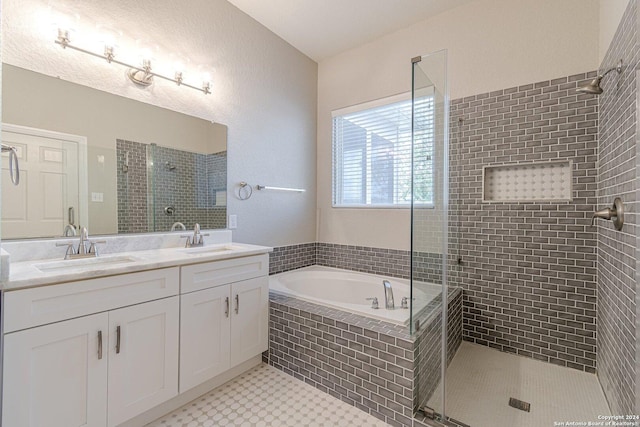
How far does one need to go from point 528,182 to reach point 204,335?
262 centimetres

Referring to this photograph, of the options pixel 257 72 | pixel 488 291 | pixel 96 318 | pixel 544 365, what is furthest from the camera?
pixel 257 72

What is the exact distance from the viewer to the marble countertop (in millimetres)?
1191

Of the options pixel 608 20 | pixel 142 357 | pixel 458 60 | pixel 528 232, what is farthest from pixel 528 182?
pixel 142 357

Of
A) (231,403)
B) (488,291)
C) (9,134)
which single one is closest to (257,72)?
(9,134)

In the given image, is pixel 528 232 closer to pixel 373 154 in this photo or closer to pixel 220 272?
pixel 373 154

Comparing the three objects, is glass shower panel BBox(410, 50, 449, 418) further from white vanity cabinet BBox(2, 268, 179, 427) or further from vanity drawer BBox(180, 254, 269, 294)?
white vanity cabinet BBox(2, 268, 179, 427)

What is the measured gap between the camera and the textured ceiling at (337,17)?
255 centimetres

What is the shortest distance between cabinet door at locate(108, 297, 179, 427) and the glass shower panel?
134cm

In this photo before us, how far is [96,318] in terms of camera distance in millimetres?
1354

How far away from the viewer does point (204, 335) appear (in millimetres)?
1787

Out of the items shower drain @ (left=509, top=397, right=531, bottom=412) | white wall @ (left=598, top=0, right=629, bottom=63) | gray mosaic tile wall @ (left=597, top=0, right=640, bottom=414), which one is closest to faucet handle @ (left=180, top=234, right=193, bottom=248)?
shower drain @ (left=509, top=397, right=531, bottom=412)

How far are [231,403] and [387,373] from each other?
96 centimetres

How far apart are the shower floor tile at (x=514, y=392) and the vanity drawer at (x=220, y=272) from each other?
4.47ft

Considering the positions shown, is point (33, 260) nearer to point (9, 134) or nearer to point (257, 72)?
point (9, 134)
